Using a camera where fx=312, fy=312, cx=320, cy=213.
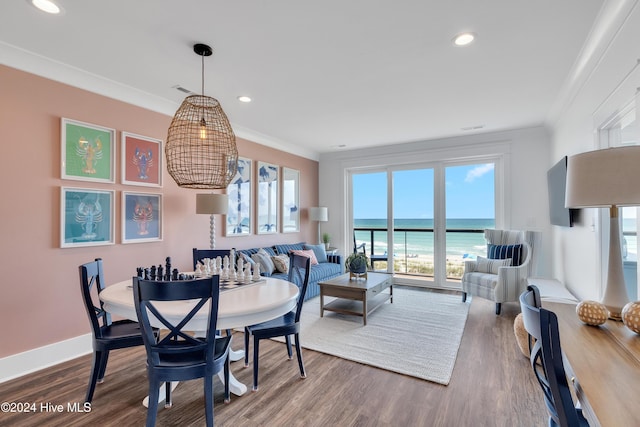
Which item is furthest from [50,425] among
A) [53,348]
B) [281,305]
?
[281,305]

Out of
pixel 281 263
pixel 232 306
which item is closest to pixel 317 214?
pixel 281 263

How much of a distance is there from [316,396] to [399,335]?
142cm

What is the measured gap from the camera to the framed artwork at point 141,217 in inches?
132

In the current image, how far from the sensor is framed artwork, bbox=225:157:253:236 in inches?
185

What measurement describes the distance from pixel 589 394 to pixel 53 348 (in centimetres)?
376

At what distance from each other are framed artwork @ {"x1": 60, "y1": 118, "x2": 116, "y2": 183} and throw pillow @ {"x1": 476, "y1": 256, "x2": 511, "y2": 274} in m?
4.83

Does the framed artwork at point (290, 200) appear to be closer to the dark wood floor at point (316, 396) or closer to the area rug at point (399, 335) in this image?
the area rug at point (399, 335)

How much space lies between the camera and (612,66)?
2279 millimetres

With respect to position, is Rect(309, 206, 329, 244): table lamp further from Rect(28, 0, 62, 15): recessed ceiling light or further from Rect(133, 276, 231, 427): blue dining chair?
Rect(28, 0, 62, 15): recessed ceiling light

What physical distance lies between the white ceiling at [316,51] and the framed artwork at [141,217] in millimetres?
1077

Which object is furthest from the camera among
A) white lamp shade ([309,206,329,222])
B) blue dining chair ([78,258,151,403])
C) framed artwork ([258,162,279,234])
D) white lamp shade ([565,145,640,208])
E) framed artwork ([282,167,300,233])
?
white lamp shade ([309,206,329,222])

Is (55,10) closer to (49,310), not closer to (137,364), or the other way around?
(49,310)

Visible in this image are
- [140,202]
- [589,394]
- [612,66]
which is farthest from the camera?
[140,202]

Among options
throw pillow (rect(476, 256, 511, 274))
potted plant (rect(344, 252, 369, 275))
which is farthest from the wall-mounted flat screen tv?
potted plant (rect(344, 252, 369, 275))
